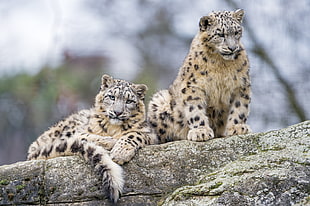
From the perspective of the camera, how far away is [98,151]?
6121 mm

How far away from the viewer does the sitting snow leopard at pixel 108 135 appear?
5980 millimetres

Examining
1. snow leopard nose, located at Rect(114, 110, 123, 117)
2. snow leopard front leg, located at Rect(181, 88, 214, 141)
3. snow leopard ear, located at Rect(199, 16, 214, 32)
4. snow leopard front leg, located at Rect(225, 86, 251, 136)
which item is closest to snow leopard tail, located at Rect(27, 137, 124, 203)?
snow leopard nose, located at Rect(114, 110, 123, 117)

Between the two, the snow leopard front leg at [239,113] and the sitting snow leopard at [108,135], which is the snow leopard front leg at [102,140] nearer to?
the sitting snow leopard at [108,135]

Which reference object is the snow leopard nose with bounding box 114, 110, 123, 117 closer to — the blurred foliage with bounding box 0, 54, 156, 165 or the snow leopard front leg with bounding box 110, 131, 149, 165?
the snow leopard front leg with bounding box 110, 131, 149, 165

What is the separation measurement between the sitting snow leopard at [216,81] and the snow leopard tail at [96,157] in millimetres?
1185

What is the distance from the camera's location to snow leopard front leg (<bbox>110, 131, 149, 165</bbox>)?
6141mm

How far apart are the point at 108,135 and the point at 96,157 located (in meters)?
0.83

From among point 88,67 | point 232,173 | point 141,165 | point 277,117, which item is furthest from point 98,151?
point 88,67

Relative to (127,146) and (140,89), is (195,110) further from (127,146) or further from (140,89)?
(127,146)

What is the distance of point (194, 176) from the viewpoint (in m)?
6.03

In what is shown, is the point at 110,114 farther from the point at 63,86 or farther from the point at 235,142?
the point at 63,86

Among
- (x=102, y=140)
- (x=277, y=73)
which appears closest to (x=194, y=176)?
(x=102, y=140)

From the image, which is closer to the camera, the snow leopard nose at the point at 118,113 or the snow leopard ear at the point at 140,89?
the snow leopard nose at the point at 118,113

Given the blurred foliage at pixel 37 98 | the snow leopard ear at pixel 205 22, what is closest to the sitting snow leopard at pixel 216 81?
the snow leopard ear at pixel 205 22
